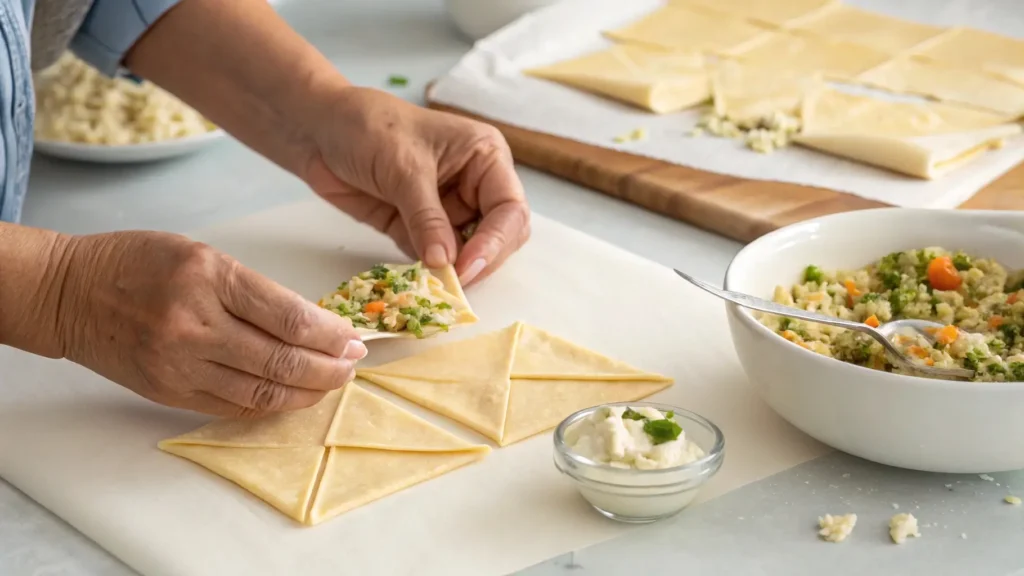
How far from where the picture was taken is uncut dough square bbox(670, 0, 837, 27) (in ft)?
12.9

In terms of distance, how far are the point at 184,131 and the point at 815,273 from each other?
1.78m

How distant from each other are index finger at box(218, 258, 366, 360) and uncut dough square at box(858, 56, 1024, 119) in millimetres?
2187

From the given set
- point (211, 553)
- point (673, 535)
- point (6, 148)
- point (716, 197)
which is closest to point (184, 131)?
point (6, 148)

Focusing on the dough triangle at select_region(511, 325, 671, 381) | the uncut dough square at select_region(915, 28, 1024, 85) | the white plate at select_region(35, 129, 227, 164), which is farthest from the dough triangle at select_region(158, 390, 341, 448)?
the uncut dough square at select_region(915, 28, 1024, 85)

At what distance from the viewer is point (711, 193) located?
2.83 m

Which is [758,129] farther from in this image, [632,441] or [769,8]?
[632,441]

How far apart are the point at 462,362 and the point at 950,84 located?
1.97 m

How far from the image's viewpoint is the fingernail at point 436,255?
Result: 7.89ft

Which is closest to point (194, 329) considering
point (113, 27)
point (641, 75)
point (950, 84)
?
point (113, 27)

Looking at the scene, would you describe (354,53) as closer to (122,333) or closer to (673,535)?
(122,333)

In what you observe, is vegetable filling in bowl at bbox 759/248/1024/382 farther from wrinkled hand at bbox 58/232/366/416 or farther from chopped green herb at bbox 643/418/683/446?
wrinkled hand at bbox 58/232/366/416

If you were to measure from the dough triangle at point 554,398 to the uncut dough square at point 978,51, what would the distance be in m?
1.98

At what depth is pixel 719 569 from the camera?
1619 millimetres

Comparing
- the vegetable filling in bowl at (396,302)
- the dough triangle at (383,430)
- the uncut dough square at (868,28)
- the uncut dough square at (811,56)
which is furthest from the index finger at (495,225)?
the uncut dough square at (868,28)
